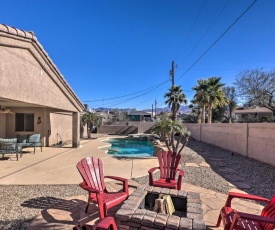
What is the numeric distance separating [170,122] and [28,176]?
20.9 feet

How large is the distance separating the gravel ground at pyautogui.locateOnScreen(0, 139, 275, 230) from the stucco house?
2.42m

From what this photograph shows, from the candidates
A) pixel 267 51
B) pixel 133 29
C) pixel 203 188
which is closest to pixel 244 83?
pixel 267 51

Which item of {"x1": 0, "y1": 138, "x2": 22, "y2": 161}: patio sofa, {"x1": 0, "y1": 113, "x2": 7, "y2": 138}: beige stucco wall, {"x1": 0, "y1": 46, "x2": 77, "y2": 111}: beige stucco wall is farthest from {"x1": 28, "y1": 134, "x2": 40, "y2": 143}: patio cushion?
{"x1": 0, "y1": 113, "x2": 7, "y2": 138}: beige stucco wall

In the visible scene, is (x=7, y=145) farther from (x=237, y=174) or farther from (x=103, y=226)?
(x=237, y=174)

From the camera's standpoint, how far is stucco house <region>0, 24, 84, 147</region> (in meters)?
5.74

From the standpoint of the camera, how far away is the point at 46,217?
374 centimetres

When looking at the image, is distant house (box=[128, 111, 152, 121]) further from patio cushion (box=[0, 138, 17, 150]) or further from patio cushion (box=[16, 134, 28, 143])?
patio cushion (box=[0, 138, 17, 150])

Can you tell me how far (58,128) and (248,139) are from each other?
37.8 feet

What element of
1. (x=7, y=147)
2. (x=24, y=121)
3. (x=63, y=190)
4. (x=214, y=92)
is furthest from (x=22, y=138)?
(x=214, y=92)

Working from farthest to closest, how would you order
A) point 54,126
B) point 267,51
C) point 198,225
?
point 54,126 → point 267,51 → point 198,225

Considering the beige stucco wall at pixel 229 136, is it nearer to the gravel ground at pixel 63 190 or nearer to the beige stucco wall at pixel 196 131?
the gravel ground at pixel 63 190

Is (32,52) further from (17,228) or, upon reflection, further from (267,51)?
(267,51)

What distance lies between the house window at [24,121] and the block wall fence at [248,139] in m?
11.5

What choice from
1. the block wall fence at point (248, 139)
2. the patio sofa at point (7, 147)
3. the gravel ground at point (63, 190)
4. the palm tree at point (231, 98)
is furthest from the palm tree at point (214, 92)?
the patio sofa at point (7, 147)
